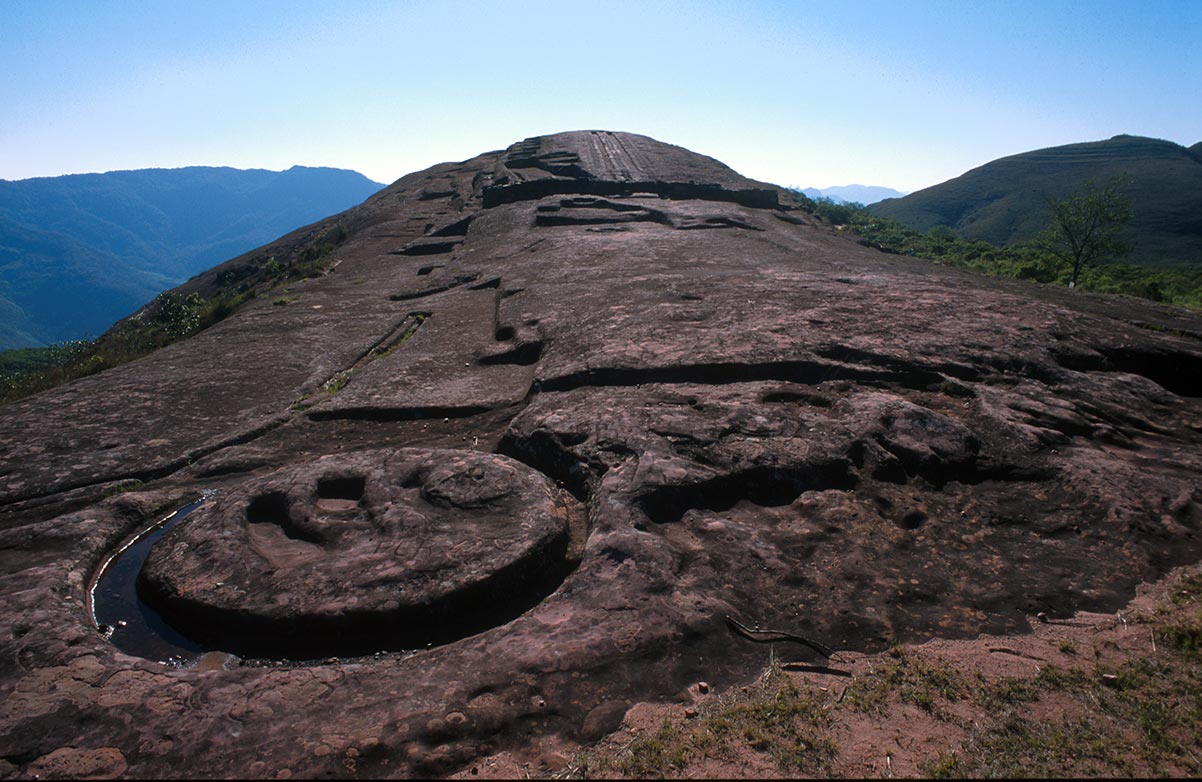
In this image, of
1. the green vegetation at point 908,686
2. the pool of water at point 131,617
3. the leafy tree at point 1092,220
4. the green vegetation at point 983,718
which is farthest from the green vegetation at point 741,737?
the leafy tree at point 1092,220

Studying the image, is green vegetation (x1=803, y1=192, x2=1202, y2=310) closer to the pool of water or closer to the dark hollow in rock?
the dark hollow in rock

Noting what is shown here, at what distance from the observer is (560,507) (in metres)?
3.50

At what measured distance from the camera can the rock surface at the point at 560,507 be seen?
2326 mm

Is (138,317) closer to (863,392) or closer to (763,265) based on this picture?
(763,265)

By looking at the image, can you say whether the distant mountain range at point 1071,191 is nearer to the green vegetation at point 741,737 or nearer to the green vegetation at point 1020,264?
the green vegetation at point 1020,264

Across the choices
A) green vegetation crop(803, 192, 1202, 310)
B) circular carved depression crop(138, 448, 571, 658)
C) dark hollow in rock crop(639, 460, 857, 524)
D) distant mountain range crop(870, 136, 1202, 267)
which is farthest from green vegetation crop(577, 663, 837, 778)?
distant mountain range crop(870, 136, 1202, 267)

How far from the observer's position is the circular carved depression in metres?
2.73

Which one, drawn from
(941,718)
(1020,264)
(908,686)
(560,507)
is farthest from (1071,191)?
(941,718)

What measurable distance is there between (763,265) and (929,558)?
5.84 metres

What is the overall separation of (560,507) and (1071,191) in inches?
3355

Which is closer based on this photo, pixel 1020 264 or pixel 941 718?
pixel 941 718

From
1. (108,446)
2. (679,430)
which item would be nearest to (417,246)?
(108,446)

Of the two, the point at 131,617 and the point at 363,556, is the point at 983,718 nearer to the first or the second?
the point at 363,556

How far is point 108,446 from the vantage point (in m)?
4.43
